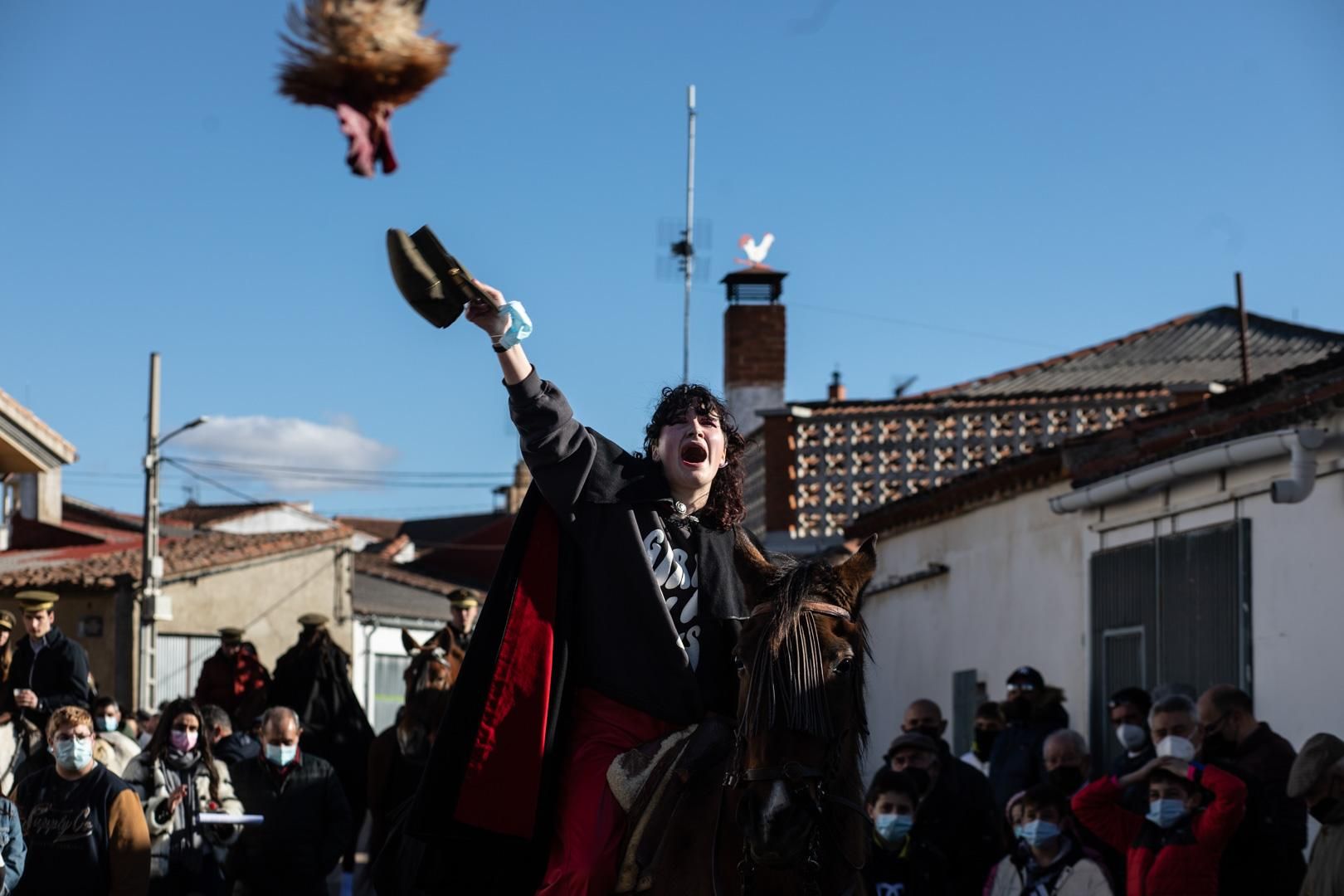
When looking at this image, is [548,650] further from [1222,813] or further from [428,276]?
[1222,813]

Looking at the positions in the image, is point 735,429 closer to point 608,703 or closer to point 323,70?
point 608,703

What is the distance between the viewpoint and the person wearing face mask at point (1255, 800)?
8875mm

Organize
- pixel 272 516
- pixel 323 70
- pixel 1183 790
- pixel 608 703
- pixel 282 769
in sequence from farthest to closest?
pixel 272 516, pixel 282 769, pixel 1183 790, pixel 608 703, pixel 323 70

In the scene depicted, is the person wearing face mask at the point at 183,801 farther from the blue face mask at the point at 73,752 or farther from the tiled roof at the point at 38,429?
the tiled roof at the point at 38,429

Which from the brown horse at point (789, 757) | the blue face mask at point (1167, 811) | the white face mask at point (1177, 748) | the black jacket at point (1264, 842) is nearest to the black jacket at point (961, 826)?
the white face mask at point (1177, 748)

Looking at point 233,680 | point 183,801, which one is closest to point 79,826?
point 183,801

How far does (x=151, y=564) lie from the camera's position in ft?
104

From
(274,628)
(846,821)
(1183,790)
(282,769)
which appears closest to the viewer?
(846,821)

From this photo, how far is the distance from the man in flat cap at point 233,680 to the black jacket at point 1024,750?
6.78 metres

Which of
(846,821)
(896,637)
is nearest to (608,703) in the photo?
(846,821)

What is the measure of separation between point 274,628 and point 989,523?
25.0 metres

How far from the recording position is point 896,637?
21453 millimetres

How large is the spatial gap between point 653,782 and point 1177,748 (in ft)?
16.1

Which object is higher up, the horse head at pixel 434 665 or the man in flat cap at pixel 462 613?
the man in flat cap at pixel 462 613
